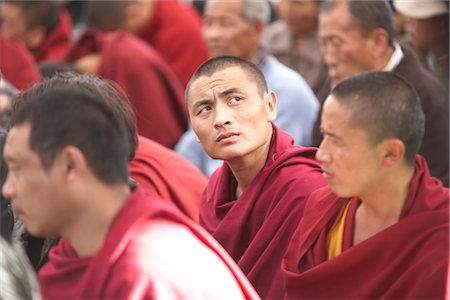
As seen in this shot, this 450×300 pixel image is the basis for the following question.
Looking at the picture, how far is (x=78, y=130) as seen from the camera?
2.66m

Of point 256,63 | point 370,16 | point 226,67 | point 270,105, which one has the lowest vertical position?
point 256,63

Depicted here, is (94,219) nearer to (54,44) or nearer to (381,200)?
(381,200)

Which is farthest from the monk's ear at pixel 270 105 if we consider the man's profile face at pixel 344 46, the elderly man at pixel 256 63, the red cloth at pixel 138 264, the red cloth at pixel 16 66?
the red cloth at pixel 16 66

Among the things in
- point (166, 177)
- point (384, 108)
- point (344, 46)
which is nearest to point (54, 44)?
point (344, 46)

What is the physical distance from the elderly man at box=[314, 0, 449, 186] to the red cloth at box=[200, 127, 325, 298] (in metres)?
1.01

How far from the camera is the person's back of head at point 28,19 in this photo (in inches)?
285

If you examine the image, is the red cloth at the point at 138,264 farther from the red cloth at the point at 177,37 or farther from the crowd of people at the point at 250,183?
the red cloth at the point at 177,37

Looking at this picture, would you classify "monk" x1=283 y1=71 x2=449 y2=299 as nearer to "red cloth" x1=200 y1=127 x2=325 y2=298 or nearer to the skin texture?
"red cloth" x1=200 y1=127 x2=325 y2=298

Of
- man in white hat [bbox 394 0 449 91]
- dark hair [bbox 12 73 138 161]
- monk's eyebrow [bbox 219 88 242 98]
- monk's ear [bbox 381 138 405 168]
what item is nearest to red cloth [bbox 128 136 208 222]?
dark hair [bbox 12 73 138 161]

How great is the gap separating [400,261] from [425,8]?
256cm

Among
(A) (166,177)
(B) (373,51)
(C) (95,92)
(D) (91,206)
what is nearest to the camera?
(D) (91,206)

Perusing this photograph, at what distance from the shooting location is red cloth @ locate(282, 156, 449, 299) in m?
2.94

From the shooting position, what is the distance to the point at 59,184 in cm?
265

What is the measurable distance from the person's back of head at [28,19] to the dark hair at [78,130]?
15.2 feet
